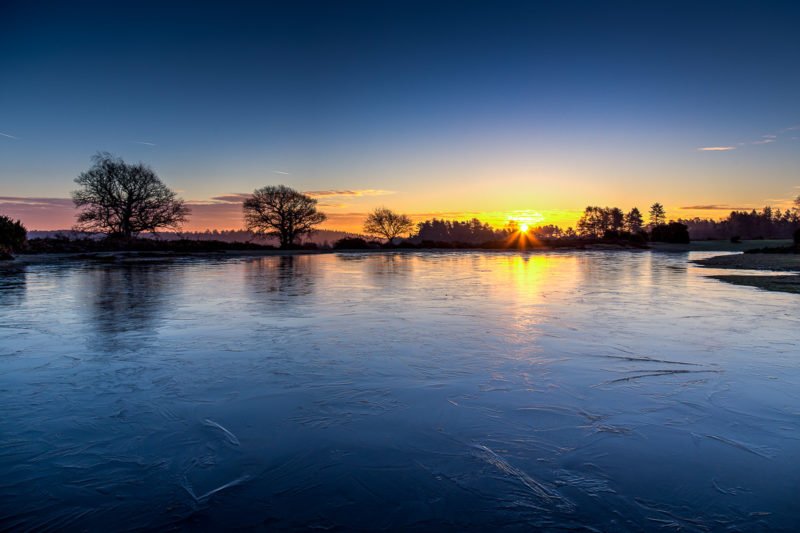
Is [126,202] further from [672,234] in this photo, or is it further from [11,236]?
[672,234]

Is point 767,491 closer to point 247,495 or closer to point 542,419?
point 542,419

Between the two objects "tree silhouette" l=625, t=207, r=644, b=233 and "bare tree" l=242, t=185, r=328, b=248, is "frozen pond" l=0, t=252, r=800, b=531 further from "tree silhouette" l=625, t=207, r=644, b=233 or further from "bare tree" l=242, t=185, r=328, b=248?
"tree silhouette" l=625, t=207, r=644, b=233

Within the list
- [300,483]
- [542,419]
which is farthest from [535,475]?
[300,483]

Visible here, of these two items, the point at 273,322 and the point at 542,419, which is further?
the point at 273,322

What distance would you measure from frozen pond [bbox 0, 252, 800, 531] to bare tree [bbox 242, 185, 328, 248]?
4271 centimetres

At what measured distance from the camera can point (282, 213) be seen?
4909cm

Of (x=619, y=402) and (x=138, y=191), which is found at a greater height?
(x=138, y=191)

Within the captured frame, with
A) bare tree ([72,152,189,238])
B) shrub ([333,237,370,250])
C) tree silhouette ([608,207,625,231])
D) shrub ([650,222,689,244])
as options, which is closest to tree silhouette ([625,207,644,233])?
tree silhouette ([608,207,625,231])

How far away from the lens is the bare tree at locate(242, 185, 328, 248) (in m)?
48.5

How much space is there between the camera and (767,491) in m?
2.46

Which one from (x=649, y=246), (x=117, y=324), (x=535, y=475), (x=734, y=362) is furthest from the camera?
(x=649, y=246)

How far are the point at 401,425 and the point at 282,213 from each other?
159 ft

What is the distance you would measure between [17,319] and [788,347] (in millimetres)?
12628

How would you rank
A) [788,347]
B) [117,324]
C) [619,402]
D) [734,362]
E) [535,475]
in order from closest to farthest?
[535,475] → [619,402] → [734,362] → [788,347] → [117,324]
